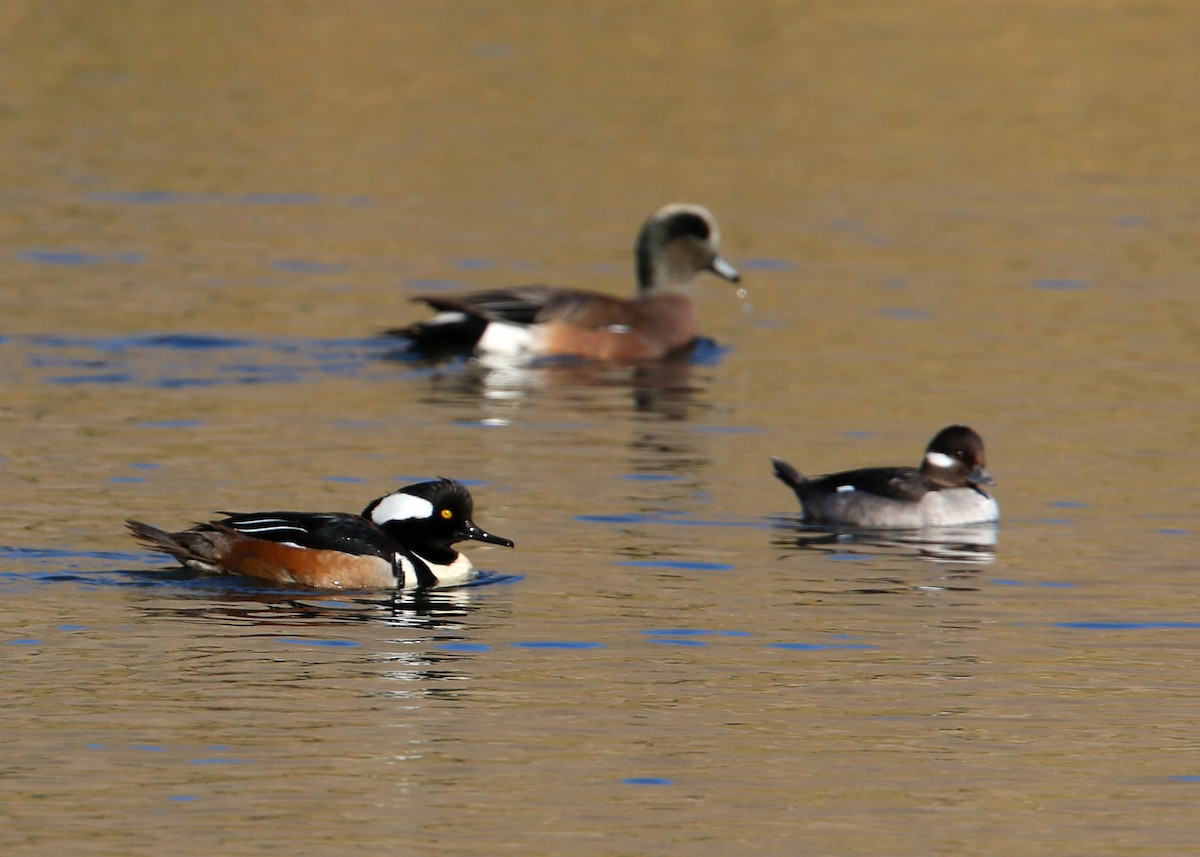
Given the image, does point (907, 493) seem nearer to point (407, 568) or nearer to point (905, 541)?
point (905, 541)

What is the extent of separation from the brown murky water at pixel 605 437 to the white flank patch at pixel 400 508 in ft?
1.65

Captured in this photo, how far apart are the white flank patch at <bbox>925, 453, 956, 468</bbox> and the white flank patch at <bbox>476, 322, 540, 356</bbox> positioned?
256 inches

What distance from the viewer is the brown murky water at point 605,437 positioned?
9.09m

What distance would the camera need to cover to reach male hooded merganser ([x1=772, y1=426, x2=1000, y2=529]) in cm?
1460

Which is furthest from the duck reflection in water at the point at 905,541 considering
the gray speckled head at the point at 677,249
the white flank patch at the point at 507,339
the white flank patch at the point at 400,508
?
the gray speckled head at the point at 677,249

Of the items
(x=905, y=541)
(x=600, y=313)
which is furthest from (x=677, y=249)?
(x=905, y=541)

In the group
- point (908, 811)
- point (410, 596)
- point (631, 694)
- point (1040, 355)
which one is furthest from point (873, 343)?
point (908, 811)

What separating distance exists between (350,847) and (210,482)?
6879mm

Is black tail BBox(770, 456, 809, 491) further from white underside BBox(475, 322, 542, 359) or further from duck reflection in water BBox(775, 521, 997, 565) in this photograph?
white underside BBox(475, 322, 542, 359)

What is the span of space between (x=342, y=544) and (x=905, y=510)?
4077mm

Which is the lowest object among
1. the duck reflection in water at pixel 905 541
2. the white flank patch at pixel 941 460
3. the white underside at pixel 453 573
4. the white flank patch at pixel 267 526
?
the white underside at pixel 453 573

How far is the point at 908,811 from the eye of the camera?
8805 millimetres

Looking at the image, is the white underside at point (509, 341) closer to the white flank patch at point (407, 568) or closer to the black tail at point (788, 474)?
the black tail at point (788, 474)

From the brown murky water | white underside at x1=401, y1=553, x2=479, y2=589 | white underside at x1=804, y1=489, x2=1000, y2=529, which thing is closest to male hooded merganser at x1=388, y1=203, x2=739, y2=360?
the brown murky water
